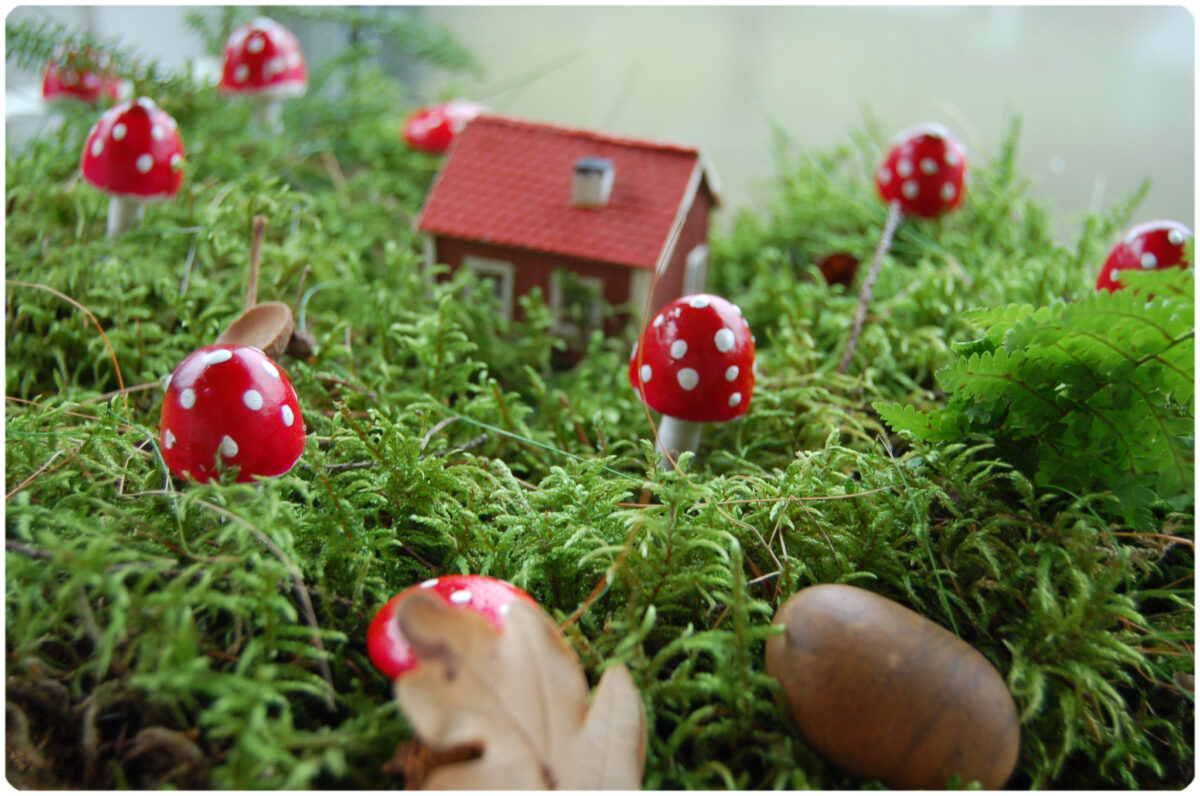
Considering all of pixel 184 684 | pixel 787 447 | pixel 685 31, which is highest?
pixel 685 31

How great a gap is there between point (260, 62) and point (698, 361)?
3.78ft

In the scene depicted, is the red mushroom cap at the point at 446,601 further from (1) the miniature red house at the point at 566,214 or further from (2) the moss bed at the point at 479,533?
(1) the miniature red house at the point at 566,214

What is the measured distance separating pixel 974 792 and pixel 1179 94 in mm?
2046

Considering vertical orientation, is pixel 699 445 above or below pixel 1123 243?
below

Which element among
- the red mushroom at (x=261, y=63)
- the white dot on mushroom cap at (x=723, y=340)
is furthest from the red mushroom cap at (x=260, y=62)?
the white dot on mushroom cap at (x=723, y=340)

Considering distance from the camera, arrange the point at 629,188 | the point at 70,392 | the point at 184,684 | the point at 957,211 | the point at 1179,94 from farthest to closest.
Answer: the point at 1179,94 → the point at 957,211 → the point at 629,188 → the point at 70,392 → the point at 184,684

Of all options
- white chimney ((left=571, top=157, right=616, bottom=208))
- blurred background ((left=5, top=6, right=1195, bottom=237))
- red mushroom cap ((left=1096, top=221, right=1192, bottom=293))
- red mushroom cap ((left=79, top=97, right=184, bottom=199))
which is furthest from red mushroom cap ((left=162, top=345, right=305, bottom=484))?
blurred background ((left=5, top=6, right=1195, bottom=237))

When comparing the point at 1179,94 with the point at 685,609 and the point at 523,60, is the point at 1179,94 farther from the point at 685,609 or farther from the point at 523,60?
the point at 685,609

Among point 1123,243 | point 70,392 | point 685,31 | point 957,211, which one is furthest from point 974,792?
point 685,31

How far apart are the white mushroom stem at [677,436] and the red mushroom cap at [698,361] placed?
55 millimetres

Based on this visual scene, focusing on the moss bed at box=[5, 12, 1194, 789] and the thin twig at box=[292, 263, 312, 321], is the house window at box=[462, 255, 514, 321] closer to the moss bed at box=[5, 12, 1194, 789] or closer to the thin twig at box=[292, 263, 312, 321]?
→ the moss bed at box=[5, 12, 1194, 789]

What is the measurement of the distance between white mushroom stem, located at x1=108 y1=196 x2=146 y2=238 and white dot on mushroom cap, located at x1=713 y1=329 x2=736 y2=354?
2.84ft

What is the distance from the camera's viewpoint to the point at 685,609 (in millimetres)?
729

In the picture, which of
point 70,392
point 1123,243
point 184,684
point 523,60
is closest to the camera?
point 184,684
